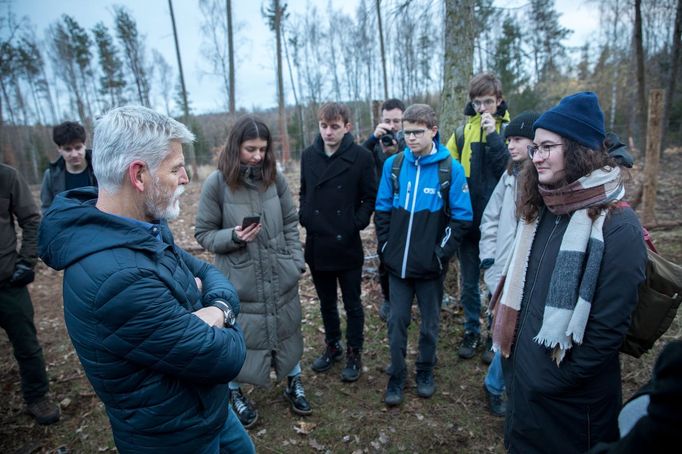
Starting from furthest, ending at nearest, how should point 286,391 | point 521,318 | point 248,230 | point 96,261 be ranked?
point 286,391 < point 248,230 < point 521,318 < point 96,261

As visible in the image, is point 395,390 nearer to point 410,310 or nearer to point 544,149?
point 410,310

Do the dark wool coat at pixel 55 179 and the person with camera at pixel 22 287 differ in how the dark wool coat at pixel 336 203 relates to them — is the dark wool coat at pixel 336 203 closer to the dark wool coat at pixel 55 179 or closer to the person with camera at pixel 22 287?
the dark wool coat at pixel 55 179

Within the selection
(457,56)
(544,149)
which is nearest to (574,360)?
(544,149)

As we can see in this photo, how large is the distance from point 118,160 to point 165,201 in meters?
0.23

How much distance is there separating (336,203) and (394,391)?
5.79ft

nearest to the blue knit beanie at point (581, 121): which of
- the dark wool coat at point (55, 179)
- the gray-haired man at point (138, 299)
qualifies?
the gray-haired man at point (138, 299)

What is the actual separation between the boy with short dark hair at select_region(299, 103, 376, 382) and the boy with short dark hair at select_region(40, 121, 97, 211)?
2.20 m

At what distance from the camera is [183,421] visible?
1542 millimetres

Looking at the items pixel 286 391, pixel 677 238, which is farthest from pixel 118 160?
pixel 677 238

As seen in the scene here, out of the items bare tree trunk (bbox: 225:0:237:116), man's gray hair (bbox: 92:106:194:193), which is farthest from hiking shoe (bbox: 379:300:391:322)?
bare tree trunk (bbox: 225:0:237:116)

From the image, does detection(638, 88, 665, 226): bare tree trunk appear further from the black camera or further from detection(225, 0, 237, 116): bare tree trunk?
detection(225, 0, 237, 116): bare tree trunk

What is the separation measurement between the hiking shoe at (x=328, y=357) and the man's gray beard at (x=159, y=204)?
8.74 ft

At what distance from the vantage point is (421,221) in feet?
9.95

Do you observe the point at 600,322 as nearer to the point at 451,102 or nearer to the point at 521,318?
the point at 521,318
